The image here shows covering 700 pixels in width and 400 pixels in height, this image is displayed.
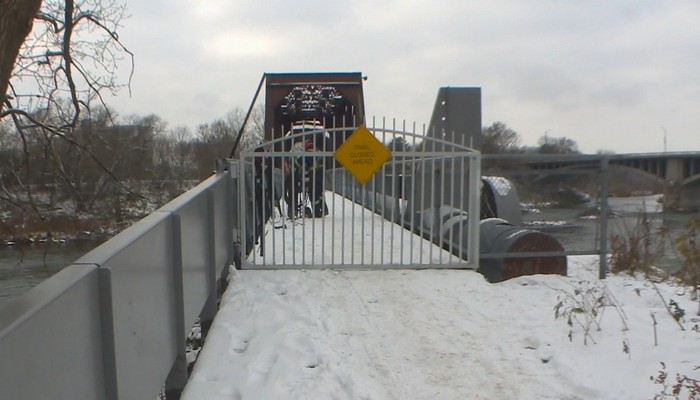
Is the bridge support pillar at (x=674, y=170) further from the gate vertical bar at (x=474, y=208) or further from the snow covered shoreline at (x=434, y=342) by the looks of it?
the gate vertical bar at (x=474, y=208)

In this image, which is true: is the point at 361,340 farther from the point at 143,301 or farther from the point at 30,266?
the point at 30,266

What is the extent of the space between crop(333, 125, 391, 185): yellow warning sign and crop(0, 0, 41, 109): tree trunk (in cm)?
405

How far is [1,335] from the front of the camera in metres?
1.54

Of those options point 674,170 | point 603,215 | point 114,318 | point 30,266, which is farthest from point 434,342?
point 30,266

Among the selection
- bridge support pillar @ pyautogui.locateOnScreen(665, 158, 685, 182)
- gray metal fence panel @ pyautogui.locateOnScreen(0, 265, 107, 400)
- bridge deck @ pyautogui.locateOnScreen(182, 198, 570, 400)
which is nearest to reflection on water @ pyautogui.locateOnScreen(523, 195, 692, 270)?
bridge support pillar @ pyautogui.locateOnScreen(665, 158, 685, 182)

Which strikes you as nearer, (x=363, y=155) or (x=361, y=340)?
(x=361, y=340)

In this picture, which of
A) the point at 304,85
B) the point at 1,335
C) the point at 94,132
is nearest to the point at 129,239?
the point at 1,335

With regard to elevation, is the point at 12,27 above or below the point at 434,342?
above

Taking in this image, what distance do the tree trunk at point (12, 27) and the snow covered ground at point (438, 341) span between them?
2552 millimetres

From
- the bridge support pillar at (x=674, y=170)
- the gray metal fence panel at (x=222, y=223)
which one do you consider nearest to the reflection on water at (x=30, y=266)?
the gray metal fence panel at (x=222, y=223)

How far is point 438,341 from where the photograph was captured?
5.05m

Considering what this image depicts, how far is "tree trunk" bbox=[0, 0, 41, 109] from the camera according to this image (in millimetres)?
3842

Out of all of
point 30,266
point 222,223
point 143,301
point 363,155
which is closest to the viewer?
point 143,301

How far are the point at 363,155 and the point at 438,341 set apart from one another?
3112 mm
